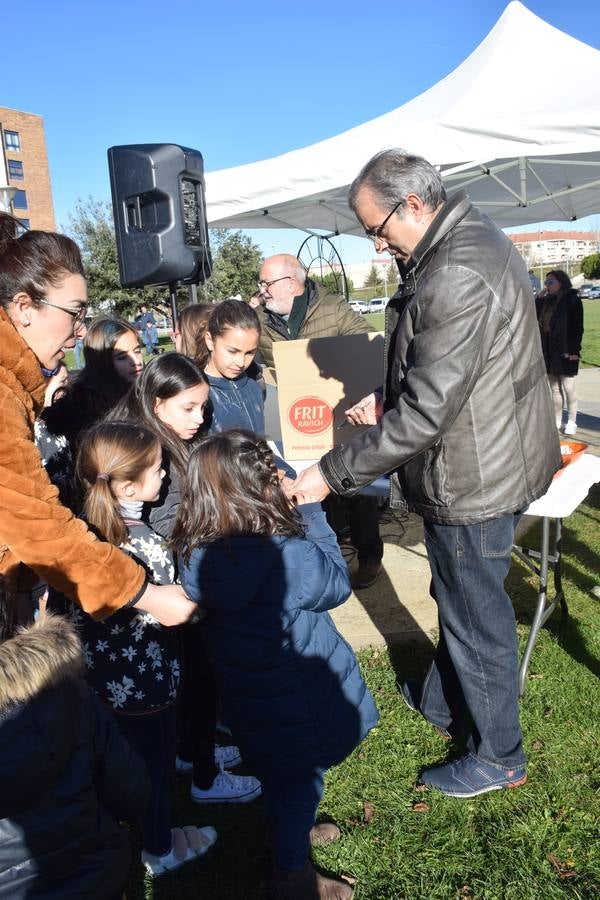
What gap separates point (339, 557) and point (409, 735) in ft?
3.79

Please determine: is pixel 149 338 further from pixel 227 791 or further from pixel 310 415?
pixel 227 791

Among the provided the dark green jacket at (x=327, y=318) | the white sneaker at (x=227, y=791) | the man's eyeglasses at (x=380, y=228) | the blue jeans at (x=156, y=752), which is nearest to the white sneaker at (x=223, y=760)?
the white sneaker at (x=227, y=791)

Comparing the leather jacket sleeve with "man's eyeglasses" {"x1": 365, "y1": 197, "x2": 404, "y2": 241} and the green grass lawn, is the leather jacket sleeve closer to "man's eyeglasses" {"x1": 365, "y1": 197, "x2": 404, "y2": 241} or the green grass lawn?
"man's eyeglasses" {"x1": 365, "y1": 197, "x2": 404, "y2": 241}

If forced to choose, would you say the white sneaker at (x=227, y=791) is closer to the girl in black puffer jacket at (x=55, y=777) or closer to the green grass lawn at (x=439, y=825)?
the green grass lawn at (x=439, y=825)

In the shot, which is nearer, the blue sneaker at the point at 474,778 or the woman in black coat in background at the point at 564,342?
the blue sneaker at the point at 474,778

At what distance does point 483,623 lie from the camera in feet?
6.88

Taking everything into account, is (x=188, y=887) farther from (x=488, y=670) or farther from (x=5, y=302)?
(x=5, y=302)

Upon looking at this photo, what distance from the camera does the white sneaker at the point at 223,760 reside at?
2.54m

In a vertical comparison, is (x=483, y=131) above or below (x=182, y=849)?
above

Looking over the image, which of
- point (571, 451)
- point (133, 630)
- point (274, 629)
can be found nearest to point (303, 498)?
point (274, 629)

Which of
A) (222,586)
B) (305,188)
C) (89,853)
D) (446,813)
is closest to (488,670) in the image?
(446,813)

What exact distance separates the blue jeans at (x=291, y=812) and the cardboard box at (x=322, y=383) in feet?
5.59

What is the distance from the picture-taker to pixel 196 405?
2387 mm

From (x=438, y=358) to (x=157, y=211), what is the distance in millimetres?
2894
